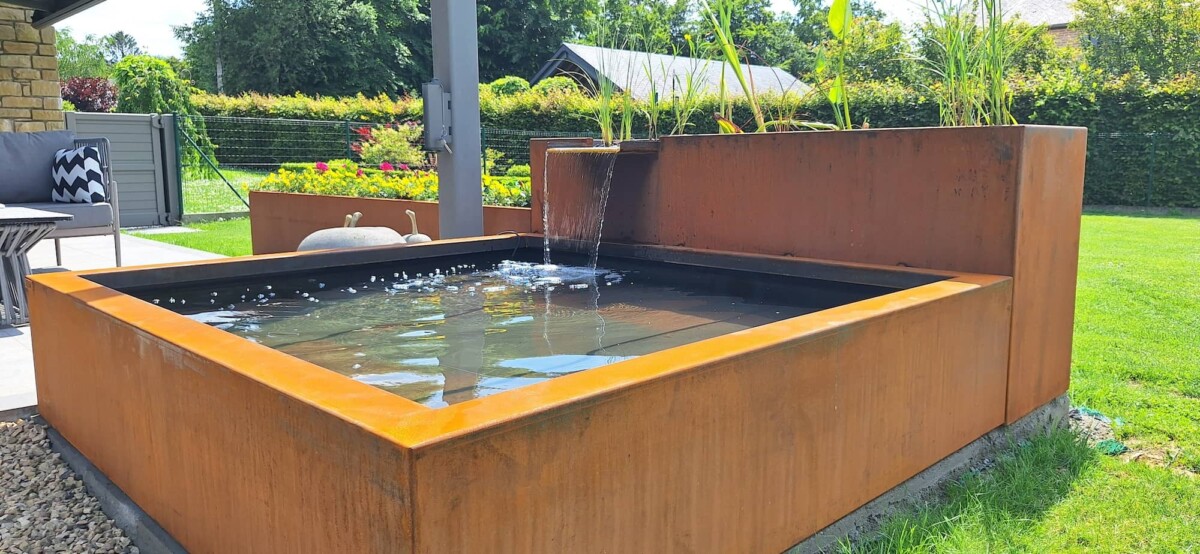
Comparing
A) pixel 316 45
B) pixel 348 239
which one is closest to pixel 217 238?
pixel 348 239

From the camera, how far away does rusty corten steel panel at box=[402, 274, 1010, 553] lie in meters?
1.29

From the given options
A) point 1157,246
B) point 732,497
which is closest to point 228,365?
point 732,497

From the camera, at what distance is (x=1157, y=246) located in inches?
320

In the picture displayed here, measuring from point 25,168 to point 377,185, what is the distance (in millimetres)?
2634

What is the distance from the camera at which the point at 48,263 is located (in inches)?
274

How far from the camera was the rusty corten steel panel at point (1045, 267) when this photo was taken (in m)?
2.75

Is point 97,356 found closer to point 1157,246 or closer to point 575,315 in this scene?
point 575,315

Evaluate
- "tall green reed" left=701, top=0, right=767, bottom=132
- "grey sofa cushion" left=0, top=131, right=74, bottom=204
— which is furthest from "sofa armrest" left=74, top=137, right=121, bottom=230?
"tall green reed" left=701, top=0, right=767, bottom=132

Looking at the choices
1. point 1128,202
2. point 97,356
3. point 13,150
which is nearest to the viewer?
point 97,356

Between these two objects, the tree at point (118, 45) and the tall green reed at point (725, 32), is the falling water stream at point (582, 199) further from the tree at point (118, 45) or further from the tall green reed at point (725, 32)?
the tree at point (118, 45)

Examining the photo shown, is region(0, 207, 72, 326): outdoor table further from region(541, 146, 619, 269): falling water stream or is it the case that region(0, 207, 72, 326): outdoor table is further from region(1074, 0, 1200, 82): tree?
region(1074, 0, 1200, 82): tree

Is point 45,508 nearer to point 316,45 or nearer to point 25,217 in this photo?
point 25,217

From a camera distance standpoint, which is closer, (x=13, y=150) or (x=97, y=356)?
(x=97, y=356)

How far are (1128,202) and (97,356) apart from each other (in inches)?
587
